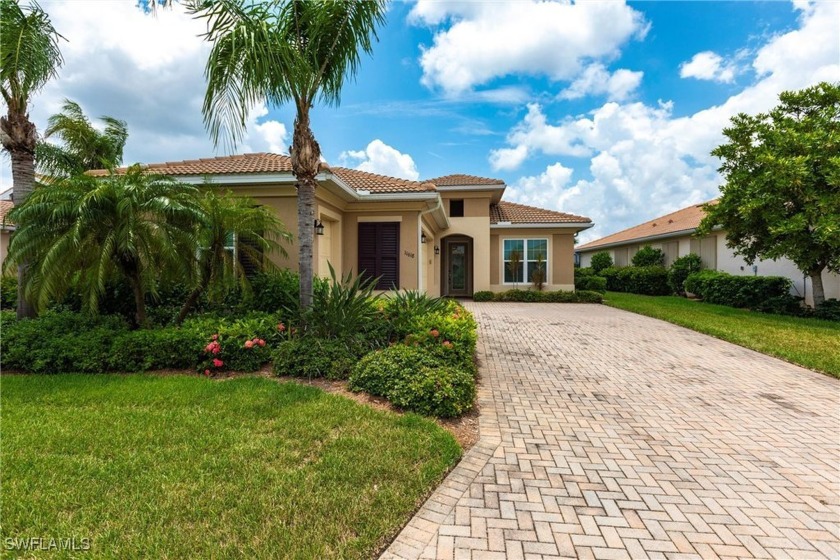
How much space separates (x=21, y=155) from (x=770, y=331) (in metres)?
18.2

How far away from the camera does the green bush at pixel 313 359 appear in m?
5.72

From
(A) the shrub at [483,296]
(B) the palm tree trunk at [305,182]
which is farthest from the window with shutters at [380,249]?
(A) the shrub at [483,296]

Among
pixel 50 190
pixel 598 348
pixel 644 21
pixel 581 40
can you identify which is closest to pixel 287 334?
pixel 50 190

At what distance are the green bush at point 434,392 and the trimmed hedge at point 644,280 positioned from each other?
20.8 m

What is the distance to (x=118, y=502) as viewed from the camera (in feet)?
9.02

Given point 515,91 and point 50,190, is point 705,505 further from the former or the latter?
point 515,91

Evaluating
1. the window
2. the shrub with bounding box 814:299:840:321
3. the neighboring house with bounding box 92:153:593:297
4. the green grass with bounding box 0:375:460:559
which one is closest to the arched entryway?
the neighboring house with bounding box 92:153:593:297

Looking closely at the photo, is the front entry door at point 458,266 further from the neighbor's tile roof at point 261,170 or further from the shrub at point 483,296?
the neighbor's tile roof at point 261,170

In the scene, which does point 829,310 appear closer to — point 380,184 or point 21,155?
point 380,184

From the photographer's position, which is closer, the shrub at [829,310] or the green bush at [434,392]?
the green bush at [434,392]

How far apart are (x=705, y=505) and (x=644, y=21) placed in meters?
12.0

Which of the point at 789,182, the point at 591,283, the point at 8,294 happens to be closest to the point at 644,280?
the point at 591,283

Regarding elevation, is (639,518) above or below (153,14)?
below

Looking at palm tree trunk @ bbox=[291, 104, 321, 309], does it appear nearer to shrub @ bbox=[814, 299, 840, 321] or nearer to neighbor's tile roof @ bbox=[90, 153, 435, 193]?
neighbor's tile roof @ bbox=[90, 153, 435, 193]
